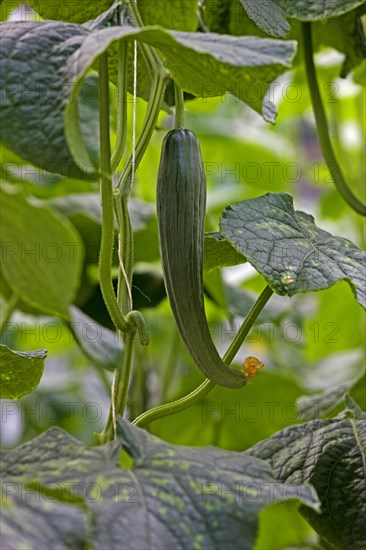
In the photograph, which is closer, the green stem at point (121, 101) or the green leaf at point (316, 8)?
the green stem at point (121, 101)

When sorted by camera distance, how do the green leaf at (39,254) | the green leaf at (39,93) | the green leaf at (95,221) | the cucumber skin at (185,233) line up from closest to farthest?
the green leaf at (39,93), the cucumber skin at (185,233), the green leaf at (39,254), the green leaf at (95,221)

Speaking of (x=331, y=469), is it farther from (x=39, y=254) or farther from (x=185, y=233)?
(x=39, y=254)

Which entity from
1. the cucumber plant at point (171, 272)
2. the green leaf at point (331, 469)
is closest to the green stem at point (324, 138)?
the cucumber plant at point (171, 272)

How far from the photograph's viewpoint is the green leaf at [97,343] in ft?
2.30

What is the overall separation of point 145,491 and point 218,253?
0.22m

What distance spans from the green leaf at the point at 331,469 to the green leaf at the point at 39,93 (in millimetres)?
281

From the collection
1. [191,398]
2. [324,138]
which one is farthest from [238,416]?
[191,398]

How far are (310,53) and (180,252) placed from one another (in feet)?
1.19

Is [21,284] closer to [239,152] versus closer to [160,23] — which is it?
[160,23]

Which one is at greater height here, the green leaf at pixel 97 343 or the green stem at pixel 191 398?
the green stem at pixel 191 398

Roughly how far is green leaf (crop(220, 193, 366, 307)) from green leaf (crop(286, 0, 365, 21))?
0.50 ft

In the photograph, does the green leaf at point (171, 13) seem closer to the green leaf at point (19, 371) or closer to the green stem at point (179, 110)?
the green stem at point (179, 110)

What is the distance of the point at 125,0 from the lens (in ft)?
1.70

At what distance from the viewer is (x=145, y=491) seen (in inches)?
15.8
